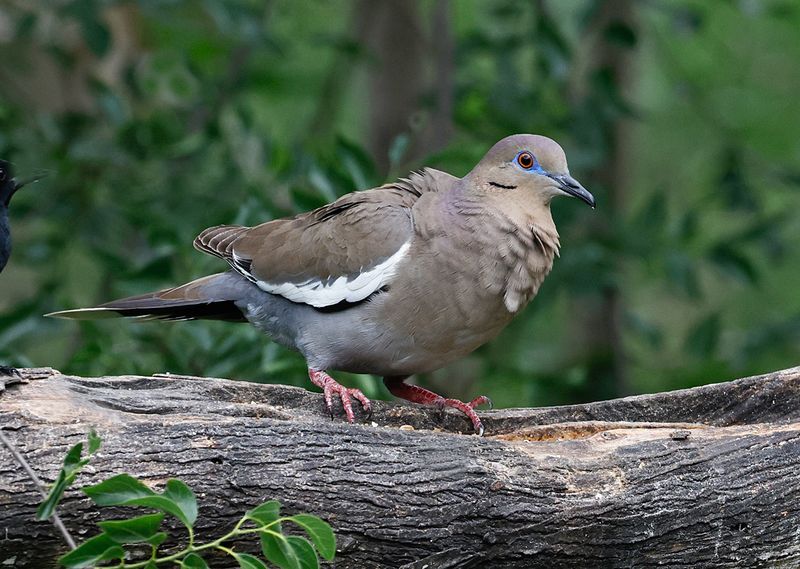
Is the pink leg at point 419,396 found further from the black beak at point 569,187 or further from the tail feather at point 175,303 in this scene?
the black beak at point 569,187

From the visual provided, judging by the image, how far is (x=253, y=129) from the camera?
5676 mm

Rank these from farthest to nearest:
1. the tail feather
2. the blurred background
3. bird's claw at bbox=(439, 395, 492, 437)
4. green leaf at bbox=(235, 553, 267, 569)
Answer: the blurred background
the tail feather
bird's claw at bbox=(439, 395, 492, 437)
green leaf at bbox=(235, 553, 267, 569)

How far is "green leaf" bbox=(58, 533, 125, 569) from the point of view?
2135mm

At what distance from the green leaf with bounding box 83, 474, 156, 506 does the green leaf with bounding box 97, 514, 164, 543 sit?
47 millimetres

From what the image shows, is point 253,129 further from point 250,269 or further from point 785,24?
point 785,24

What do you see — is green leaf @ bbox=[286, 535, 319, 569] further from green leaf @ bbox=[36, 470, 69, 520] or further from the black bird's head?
the black bird's head

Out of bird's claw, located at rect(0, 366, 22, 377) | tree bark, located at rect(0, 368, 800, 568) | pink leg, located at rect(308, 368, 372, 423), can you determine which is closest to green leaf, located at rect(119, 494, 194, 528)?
tree bark, located at rect(0, 368, 800, 568)

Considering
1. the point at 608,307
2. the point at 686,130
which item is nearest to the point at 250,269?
the point at 608,307

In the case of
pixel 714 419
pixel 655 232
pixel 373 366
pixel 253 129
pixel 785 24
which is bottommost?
pixel 714 419

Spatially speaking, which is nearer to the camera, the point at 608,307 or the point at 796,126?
the point at 608,307

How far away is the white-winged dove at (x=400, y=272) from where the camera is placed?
153 inches

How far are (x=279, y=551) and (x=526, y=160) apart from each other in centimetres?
228

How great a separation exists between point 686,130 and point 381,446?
588 centimetres

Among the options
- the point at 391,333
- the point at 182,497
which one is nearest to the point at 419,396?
the point at 391,333
